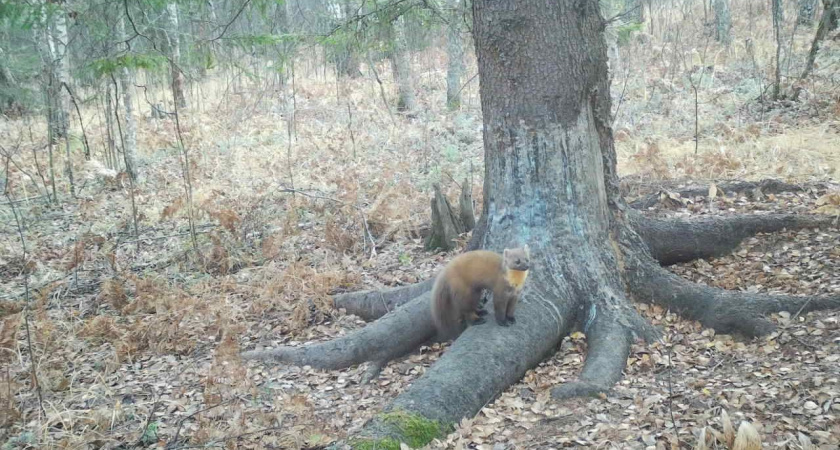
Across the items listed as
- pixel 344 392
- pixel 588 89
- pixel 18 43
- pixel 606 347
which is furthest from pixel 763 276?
pixel 18 43

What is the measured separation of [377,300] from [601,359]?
2830 millimetres

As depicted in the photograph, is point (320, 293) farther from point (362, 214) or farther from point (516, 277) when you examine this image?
point (516, 277)

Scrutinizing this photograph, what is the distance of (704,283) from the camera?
732 cm

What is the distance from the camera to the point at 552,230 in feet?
21.1

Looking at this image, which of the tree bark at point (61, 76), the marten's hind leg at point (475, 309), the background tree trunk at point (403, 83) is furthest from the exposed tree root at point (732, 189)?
the tree bark at point (61, 76)

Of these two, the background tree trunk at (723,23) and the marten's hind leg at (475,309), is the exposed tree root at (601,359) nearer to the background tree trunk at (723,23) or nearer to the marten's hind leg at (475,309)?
the marten's hind leg at (475,309)

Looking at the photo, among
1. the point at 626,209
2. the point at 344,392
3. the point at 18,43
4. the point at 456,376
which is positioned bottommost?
the point at 344,392

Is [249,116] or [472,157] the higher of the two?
[249,116]

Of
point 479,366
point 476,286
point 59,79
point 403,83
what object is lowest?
point 479,366

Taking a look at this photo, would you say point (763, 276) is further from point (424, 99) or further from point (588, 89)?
point (424, 99)

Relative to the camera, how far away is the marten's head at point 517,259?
19.3ft

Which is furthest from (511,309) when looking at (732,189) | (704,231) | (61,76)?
(61,76)

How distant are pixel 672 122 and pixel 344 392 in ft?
37.4

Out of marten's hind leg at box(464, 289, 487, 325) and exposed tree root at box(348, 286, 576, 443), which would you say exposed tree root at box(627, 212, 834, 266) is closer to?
exposed tree root at box(348, 286, 576, 443)
